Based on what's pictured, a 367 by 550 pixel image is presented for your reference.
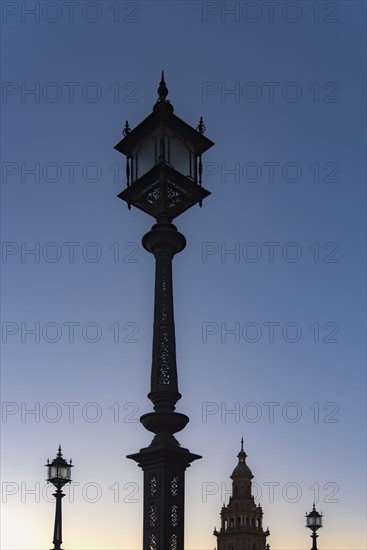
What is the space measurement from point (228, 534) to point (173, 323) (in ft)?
361

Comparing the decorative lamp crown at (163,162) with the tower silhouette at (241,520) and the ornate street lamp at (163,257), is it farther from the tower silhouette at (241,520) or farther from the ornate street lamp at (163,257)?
the tower silhouette at (241,520)

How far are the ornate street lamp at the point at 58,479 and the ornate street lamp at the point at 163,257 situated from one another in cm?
1153

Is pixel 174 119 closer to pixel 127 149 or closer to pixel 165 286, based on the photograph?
pixel 127 149

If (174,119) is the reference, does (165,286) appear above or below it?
below

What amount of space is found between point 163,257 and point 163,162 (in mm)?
1265

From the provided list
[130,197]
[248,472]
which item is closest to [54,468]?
[130,197]

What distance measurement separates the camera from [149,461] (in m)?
9.24

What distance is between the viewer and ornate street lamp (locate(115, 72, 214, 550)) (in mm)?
9016

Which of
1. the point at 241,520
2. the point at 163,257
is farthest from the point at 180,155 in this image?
the point at 241,520

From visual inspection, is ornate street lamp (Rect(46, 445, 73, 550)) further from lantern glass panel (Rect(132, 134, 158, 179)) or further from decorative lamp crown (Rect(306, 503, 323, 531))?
lantern glass panel (Rect(132, 134, 158, 179))

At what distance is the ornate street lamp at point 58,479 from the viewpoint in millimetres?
20297

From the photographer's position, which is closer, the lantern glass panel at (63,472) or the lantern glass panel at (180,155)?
the lantern glass panel at (180,155)

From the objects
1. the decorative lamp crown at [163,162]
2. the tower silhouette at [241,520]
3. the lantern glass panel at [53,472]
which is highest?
the tower silhouette at [241,520]

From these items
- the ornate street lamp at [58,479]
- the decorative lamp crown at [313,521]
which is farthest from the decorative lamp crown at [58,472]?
the decorative lamp crown at [313,521]
